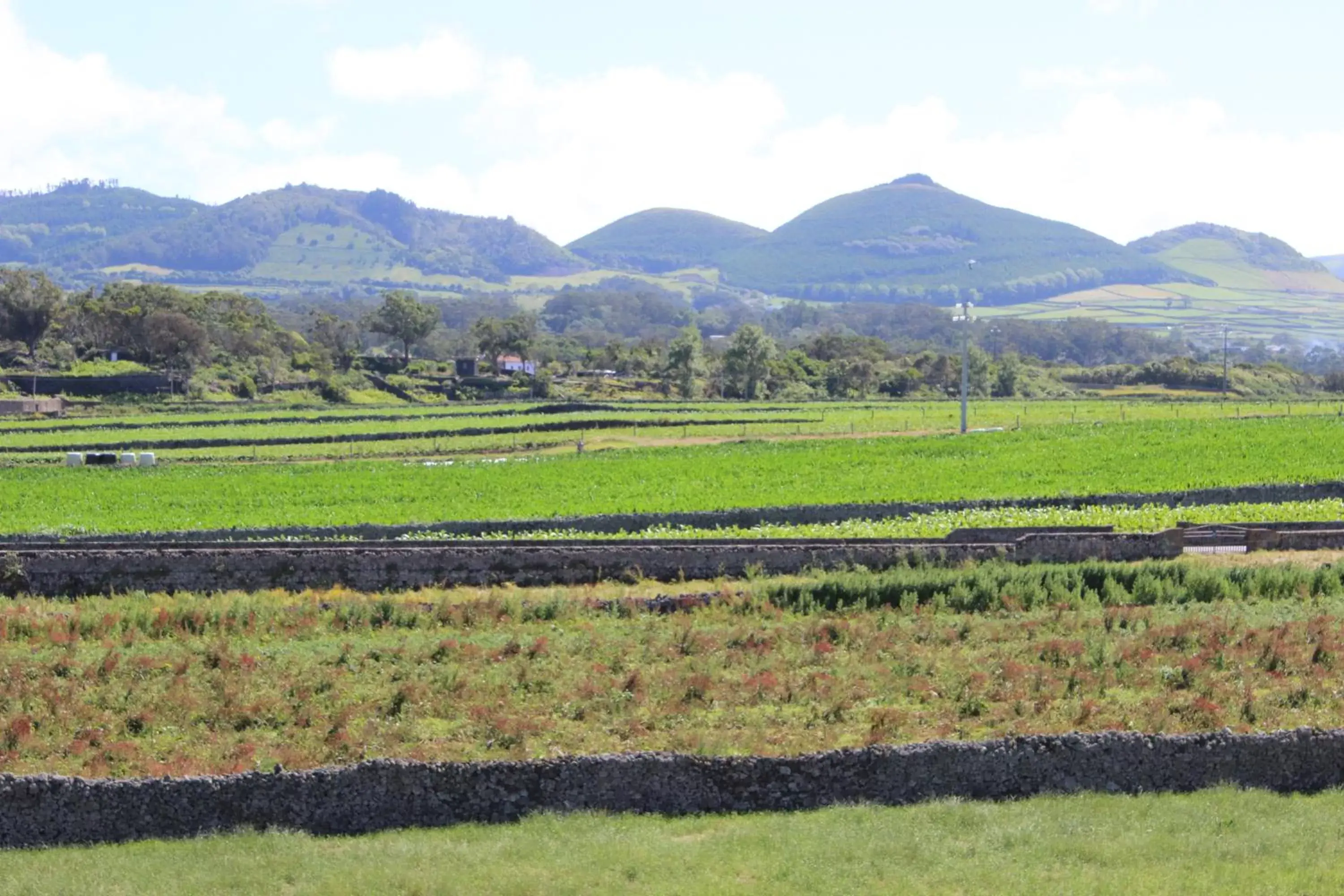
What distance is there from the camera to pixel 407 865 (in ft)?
54.3

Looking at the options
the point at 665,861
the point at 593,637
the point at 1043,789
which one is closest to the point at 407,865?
the point at 665,861

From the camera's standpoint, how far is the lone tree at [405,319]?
14712 cm

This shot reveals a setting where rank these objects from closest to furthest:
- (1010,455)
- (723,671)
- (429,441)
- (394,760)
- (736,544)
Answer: (394,760)
(723,671)
(736,544)
(1010,455)
(429,441)

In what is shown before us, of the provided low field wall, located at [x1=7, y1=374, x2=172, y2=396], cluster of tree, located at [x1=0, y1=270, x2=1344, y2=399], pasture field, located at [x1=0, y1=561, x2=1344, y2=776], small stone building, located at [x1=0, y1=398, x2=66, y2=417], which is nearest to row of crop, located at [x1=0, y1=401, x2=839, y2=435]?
small stone building, located at [x1=0, y1=398, x2=66, y2=417]

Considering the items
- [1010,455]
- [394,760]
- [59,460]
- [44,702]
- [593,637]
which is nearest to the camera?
[394,760]

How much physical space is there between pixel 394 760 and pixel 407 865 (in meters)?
1.79

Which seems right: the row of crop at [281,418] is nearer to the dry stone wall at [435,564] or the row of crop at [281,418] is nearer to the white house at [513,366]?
the white house at [513,366]

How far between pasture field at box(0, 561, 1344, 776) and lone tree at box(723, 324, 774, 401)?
92.5m

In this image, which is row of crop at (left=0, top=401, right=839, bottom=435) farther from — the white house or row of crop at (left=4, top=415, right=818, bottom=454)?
→ the white house

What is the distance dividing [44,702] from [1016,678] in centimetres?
1515

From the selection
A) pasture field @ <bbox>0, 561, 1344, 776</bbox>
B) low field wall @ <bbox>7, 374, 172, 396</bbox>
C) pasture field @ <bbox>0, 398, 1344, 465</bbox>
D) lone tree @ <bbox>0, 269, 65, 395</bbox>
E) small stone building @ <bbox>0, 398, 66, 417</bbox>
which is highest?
lone tree @ <bbox>0, 269, 65, 395</bbox>

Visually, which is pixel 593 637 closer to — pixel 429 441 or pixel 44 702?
pixel 44 702

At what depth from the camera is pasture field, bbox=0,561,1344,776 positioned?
68.5ft

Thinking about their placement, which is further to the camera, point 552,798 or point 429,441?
point 429,441
